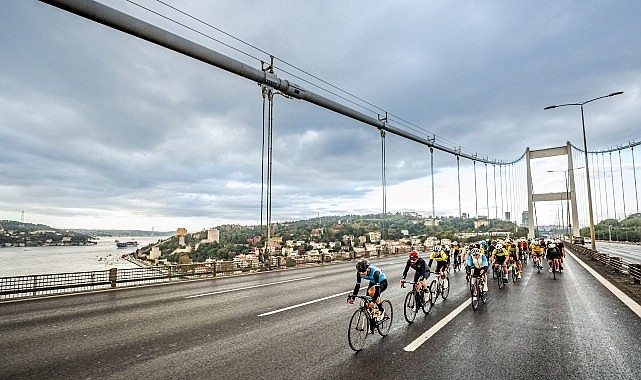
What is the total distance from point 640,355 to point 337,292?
324 inches

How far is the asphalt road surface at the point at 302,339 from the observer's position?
5102 mm

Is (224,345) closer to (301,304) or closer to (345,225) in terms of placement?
(301,304)

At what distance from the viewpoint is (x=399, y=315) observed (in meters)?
8.66

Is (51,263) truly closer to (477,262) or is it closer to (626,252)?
(477,262)

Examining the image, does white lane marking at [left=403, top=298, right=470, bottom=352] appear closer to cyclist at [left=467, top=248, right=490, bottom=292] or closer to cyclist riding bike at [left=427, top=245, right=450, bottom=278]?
cyclist at [left=467, top=248, right=490, bottom=292]

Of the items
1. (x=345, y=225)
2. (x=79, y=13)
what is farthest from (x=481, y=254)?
(x=345, y=225)

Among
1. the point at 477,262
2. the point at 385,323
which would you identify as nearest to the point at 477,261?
the point at 477,262

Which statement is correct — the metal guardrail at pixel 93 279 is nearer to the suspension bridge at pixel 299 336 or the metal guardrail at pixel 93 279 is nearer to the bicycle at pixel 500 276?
the suspension bridge at pixel 299 336

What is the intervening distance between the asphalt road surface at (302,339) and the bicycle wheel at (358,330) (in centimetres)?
15

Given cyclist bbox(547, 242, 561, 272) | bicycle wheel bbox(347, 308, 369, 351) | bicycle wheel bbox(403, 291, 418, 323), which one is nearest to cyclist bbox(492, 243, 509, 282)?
cyclist bbox(547, 242, 561, 272)

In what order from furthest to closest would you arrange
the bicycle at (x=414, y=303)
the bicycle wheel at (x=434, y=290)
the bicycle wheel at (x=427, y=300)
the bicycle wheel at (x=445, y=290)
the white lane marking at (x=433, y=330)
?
the bicycle wheel at (x=445, y=290)
the bicycle wheel at (x=434, y=290)
the bicycle wheel at (x=427, y=300)
the bicycle at (x=414, y=303)
the white lane marking at (x=433, y=330)

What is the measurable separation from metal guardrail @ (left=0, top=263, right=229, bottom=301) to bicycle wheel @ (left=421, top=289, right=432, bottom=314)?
37.5ft

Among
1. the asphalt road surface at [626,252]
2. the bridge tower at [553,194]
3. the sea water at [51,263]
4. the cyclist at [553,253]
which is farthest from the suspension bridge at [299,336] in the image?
the bridge tower at [553,194]

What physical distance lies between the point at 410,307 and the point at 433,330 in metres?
1.13
